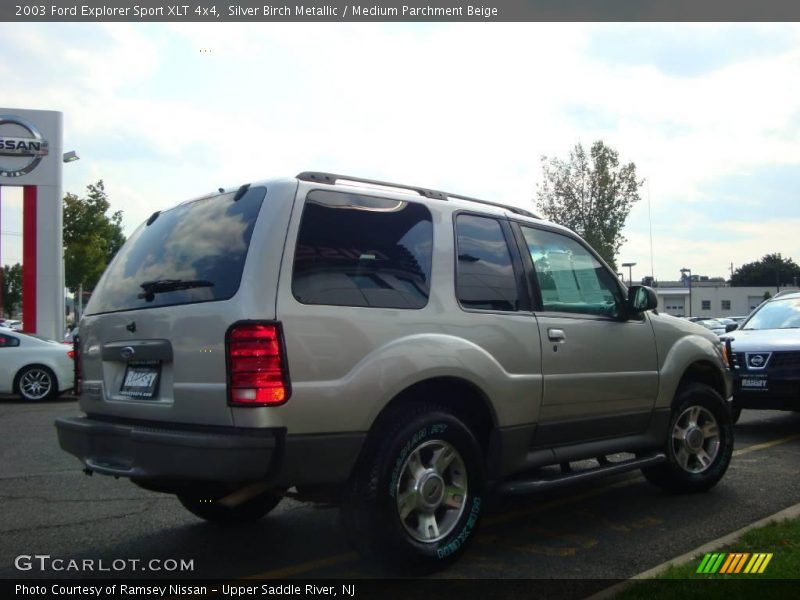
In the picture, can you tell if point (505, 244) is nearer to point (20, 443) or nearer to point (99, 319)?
point (99, 319)

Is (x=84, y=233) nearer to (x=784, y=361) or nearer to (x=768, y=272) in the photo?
(x=784, y=361)

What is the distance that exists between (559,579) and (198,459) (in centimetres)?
196

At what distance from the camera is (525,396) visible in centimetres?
454

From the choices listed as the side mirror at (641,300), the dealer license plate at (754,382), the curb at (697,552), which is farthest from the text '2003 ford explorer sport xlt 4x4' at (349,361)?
the dealer license plate at (754,382)

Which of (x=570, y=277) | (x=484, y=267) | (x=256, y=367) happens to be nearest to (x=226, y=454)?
(x=256, y=367)

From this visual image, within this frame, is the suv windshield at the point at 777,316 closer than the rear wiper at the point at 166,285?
No

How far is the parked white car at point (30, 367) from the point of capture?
529 inches

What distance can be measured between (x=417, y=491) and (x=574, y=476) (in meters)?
1.26

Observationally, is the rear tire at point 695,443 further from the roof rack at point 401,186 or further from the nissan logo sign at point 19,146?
the nissan logo sign at point 19,146

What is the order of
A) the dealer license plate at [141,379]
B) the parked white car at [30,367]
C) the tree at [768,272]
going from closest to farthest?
the dealer license plate at [141,379], the parked white car at [30,367], the tree at [768,272]

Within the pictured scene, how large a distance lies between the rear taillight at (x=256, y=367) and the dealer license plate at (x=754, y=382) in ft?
22.8

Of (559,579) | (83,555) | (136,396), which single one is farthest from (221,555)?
(559,579)

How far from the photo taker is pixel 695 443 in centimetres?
591

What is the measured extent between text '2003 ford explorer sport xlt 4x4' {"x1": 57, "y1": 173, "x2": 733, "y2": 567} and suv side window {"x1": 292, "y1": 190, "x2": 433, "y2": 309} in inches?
0.4
